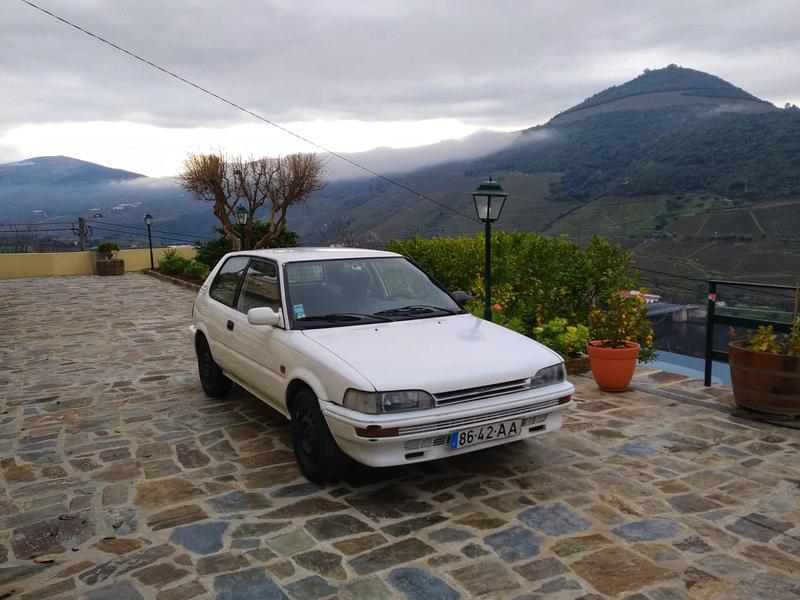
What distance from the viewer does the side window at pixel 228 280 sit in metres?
5.34

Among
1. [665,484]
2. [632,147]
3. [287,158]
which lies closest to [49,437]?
[665,484]

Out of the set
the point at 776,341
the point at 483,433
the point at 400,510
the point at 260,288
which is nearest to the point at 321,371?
the point at 400,510

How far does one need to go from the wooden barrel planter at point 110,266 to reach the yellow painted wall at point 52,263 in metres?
1.32

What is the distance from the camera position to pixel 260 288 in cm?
481

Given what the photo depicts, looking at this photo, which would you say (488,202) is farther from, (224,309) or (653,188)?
(653,188)

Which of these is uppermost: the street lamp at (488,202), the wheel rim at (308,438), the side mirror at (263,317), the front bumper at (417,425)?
the street lamp at (488,202)

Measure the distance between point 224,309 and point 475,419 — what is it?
9.51 feet

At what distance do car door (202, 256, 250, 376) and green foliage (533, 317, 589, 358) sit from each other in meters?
3.83

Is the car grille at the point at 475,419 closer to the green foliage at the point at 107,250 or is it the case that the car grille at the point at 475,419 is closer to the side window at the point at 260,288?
the side window at the point at 260,288

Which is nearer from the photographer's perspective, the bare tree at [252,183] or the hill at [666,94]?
the bare tree at [252,183]

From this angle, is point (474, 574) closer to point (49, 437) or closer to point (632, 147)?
point (49, 437)

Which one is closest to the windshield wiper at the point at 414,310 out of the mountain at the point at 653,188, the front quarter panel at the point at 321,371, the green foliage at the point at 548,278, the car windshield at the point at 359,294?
the car windshield at the point at 359,294

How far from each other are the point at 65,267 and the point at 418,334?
25824 millimetres

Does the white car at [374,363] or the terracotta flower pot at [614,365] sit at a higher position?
the white car at [374,363]
